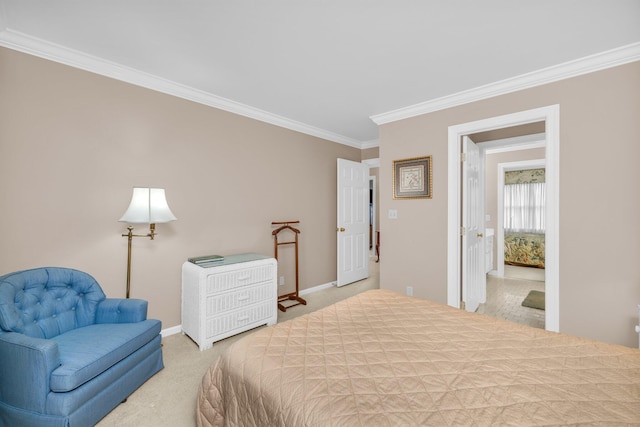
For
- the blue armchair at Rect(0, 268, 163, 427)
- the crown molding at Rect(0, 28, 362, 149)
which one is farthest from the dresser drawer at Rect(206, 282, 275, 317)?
the crown molding at Rect(0, 28, 362, 149)

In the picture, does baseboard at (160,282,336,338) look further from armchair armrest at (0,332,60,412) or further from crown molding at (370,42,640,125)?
crown molding at (370,42,640,125)

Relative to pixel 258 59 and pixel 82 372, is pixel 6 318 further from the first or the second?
pixel 258 59

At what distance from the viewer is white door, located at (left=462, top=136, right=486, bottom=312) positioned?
3.17 m

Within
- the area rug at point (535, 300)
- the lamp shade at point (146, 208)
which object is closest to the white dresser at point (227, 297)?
the lamp shade at point (146, 208)

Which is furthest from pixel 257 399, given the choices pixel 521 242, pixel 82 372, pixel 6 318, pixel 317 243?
pixel 521 242

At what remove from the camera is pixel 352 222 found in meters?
4.65

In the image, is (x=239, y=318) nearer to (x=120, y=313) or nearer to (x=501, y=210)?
(x=120, y=313)

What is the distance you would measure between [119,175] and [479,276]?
4.35 meters

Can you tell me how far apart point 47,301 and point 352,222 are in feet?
12.1

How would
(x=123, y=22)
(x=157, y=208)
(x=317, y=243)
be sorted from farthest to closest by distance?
(x=317, y=243)
(x=157, y=208)
(x=123, y=22)

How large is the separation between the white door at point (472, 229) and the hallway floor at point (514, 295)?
23cm

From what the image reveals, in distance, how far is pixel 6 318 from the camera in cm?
160

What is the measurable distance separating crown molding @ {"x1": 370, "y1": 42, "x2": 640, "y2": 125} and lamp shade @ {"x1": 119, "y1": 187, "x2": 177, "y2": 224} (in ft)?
9.17

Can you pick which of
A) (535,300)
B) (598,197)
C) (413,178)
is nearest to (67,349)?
(413,178)
